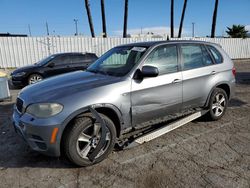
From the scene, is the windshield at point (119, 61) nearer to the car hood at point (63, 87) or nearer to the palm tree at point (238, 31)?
the car hood at point (63, 87)

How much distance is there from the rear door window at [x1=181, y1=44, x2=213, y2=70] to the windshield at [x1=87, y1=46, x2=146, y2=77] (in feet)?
2.83

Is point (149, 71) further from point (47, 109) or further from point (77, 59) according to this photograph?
point (77, 59)

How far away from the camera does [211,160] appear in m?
3.28

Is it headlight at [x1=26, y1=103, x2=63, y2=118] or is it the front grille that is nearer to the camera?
headlight at [x1=26, y1=103, x2=63, y2=118]

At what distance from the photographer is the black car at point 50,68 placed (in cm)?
926

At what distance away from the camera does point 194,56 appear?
4.31 m

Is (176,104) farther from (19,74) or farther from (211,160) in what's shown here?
(19,74)

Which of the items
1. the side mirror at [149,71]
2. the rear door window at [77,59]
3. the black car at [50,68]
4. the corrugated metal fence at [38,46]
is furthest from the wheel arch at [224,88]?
the corrugated metal fence at [38,46]

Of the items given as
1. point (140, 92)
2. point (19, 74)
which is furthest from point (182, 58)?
point (19, 74)

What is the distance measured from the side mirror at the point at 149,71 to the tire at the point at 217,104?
5.74 ft

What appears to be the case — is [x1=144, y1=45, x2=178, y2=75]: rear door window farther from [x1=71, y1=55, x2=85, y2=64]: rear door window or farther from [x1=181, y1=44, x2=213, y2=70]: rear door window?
[x1=71, y1=55, x2=85, y2=64]: rear door window

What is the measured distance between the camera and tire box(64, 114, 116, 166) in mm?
2939

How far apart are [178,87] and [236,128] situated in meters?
1.59

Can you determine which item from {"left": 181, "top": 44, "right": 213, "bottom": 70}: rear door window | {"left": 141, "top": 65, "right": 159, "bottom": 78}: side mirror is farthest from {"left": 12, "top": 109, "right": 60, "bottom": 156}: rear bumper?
{"left": 181, "top": 44, "right": 213, "bottom": 70}: rear door window
